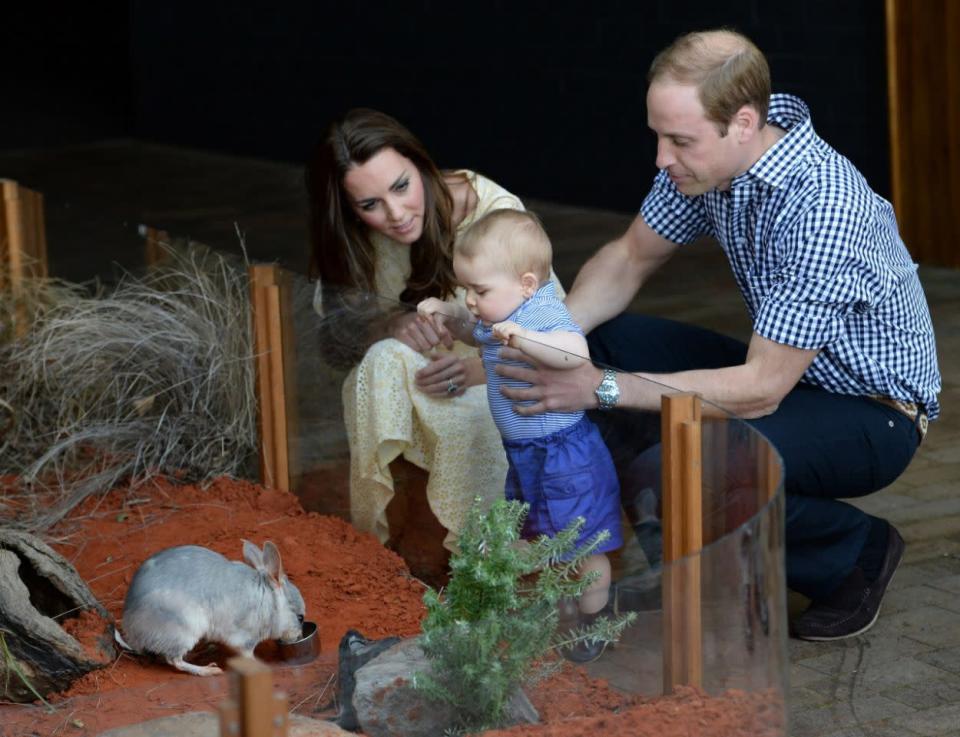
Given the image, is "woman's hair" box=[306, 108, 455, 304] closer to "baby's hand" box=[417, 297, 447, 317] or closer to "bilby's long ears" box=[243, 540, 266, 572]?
"baby's hand" box=[417, 297, 447, 317]

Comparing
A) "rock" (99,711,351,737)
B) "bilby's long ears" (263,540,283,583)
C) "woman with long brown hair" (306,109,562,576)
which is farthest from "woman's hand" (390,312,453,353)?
"rock" (99,711,351,737)

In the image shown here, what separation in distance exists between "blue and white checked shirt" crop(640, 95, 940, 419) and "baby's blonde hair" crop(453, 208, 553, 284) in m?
0.47

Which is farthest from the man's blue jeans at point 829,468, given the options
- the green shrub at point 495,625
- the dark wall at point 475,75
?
the dark wall at point 475,75

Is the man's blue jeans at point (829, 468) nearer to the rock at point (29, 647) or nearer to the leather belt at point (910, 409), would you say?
the leather belt at point (910, 409)

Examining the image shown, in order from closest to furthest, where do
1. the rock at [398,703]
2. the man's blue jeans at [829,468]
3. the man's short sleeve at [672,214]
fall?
the rock at [398,703] → the man's blue jeans at [829,468] → the man's short sleeve at [672,214]

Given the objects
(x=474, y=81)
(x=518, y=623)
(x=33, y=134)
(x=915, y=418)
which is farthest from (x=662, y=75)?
(x=33, y=134)

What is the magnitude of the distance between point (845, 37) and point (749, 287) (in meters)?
4.32

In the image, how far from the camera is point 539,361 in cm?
296

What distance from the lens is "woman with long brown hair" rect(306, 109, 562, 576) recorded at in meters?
3.26

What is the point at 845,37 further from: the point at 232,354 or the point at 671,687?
the point at 671,687

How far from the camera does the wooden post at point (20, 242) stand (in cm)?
502

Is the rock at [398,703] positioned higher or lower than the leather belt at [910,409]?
lower

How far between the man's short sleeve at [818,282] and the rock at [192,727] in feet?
4.24

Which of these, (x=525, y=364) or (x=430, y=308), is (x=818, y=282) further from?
(x=430, y=308)
